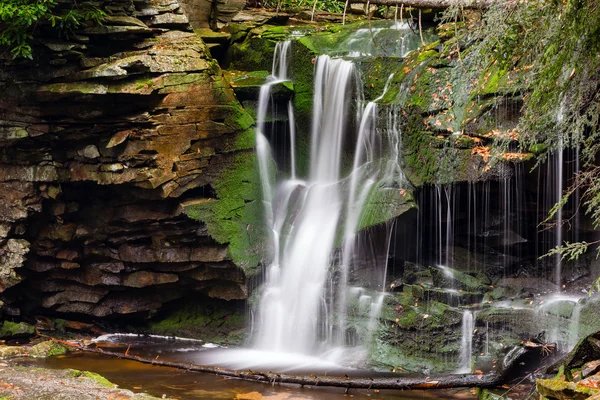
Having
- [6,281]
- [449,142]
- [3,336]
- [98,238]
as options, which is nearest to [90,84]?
[98,238]

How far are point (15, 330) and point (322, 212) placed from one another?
6.36 meters

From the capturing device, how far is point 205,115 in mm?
12953

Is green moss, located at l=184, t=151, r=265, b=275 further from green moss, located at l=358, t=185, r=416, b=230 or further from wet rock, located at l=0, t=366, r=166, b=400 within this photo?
wet rock, located at l=0, t=366, r=166, b=400

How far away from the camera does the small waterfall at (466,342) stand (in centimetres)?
1059

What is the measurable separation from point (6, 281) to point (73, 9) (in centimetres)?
536

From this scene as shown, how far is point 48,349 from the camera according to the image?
480 inches

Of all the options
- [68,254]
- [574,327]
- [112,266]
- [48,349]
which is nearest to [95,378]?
[48,349]

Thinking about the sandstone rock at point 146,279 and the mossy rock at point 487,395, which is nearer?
the mossy rock at point 487,395

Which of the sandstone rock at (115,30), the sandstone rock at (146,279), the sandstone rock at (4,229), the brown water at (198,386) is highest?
the sandstone rock at (115,30)

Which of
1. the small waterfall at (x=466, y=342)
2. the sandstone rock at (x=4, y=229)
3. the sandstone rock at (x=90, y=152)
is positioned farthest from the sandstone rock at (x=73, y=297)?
the small waterfall at (x=466, y=342)

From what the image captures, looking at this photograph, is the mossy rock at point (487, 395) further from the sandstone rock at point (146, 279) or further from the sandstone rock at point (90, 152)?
the sandstone rock at point (90, 152)

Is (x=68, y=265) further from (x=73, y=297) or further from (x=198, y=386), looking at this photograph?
(x=198, y=386)

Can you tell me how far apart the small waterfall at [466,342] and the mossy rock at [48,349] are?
6964 mm

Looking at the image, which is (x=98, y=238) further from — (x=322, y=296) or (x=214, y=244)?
(x=322, y=296)
